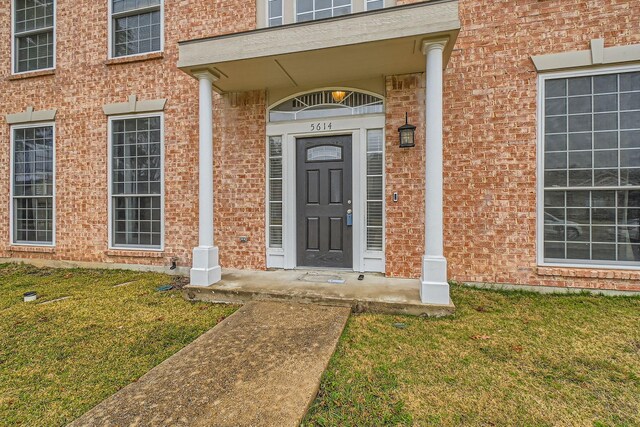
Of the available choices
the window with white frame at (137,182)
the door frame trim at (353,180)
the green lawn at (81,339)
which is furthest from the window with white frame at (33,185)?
the door frame trim at (353,180)

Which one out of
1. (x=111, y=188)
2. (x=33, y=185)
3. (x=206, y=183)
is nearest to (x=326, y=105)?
(x=206, y=183)

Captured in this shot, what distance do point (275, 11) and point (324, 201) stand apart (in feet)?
10.6

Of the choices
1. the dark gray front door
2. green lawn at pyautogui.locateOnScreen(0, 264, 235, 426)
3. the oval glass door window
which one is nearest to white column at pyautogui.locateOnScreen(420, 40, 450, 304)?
the dark gray front door

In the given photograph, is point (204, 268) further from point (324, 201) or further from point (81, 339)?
point (324, 201)

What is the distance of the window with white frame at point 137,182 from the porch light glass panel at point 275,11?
2623 millimetres

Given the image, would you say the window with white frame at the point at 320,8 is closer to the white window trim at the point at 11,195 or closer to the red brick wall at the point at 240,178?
the red brick wall at the point at 240,178

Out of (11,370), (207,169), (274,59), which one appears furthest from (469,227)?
(11,370)

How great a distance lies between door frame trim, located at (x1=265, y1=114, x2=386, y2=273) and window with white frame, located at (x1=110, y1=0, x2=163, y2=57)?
294 centimetres

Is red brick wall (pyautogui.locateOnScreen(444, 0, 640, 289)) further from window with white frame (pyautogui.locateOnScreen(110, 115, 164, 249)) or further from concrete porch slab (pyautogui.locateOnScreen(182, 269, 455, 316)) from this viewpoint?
window with white frame (pyautogui.locateOnScreen(110, 115, 164, 249))

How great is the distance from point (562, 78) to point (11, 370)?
21.9ft

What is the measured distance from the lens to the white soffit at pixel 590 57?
12.9ft

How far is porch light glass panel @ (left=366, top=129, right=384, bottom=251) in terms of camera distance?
470 cm

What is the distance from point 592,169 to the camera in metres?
4.11

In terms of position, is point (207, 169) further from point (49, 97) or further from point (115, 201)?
point (49, 97)
